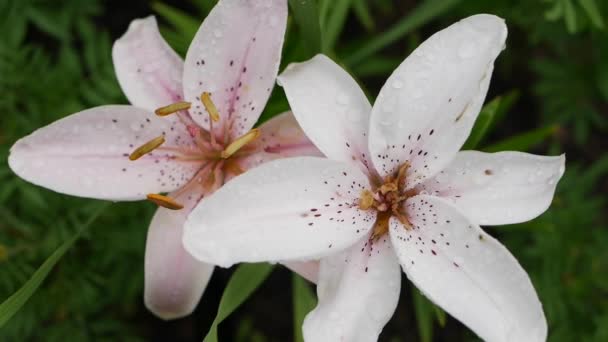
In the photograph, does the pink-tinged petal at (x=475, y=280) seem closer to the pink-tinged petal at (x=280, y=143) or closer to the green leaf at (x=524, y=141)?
the pink-tinged petal at (x=280, y=143)

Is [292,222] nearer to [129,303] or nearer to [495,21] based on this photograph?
[495,21]

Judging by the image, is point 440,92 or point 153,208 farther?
point 153,208

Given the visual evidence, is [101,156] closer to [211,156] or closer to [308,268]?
[211,156]

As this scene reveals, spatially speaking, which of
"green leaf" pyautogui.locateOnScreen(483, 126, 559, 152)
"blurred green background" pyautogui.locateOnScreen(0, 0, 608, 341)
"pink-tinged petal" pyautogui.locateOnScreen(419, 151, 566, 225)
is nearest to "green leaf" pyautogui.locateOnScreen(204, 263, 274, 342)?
"blurred green background" pyautogui.locateOnScreen(0, 0, 608, 341)

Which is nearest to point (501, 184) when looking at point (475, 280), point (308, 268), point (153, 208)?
point (475, 280)

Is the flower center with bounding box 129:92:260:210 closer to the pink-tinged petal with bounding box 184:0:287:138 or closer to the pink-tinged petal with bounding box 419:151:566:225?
the pink-tinged petal with bounding box 184:0:287:138

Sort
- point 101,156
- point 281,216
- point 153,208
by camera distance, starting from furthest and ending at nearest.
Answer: point 153,208 → point 101,156 → point 281,216
